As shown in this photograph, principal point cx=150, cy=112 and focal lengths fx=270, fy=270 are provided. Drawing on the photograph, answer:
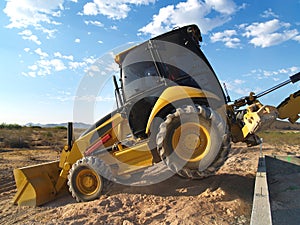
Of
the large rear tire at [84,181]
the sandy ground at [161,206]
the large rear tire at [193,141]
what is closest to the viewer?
the sandy ground at [161,206]

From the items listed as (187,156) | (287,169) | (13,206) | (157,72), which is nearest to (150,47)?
(157,72)

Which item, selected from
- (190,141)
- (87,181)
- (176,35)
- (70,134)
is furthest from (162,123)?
(70,134)

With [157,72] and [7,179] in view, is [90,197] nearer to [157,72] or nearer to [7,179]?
[157,72]

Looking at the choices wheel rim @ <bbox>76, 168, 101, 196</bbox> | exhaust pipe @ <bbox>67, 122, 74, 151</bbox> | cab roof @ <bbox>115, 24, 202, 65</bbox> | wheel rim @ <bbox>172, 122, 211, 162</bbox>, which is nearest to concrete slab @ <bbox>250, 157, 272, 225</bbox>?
wheel rim @ <bbox>172, 122, 211, 162</bbox>

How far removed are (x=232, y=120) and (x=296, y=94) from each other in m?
1.36

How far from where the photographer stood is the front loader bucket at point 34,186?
6070mm

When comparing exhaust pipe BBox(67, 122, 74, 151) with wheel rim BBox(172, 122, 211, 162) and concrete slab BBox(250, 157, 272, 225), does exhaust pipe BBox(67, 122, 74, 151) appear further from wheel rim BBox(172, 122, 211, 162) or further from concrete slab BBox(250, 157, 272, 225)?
concrete slab BBox(250, 157, 272, 225)

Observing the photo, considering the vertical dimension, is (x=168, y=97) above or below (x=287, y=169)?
above

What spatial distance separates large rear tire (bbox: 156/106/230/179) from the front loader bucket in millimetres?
3325

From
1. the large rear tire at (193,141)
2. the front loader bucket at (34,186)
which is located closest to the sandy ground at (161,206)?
the front loader bucket at (34,186)

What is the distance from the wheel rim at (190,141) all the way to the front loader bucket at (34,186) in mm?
3527

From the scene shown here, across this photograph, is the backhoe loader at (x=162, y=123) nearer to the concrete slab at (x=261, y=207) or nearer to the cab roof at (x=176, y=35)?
the cab roof at (x=176, y=35)

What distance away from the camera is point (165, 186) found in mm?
5906

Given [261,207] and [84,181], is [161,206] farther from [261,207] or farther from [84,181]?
[84,181]
